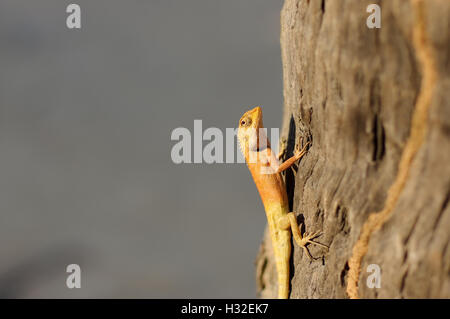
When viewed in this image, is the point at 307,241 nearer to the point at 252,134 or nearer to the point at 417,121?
the point at 252,134

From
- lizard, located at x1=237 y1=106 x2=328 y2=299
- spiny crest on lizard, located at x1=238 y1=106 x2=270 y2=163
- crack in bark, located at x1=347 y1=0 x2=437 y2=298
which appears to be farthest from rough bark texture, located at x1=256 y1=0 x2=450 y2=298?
spiny crest on lizard, located at x1=238 y1=106 x2=270 y2=163

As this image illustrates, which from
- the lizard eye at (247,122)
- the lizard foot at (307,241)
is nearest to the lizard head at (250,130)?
the lizard eye at (247,122)

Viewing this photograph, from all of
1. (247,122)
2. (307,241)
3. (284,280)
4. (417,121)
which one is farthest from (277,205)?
(417,121)

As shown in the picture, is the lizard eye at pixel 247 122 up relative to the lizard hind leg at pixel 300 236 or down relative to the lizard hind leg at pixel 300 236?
up

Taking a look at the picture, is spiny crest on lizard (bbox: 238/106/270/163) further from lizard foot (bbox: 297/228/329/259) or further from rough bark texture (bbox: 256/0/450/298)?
lizard foot (bbox: 297/228/329/259)

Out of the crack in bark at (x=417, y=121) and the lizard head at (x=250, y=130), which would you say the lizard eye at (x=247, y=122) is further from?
the crack in bark at (x=417, y=121)
